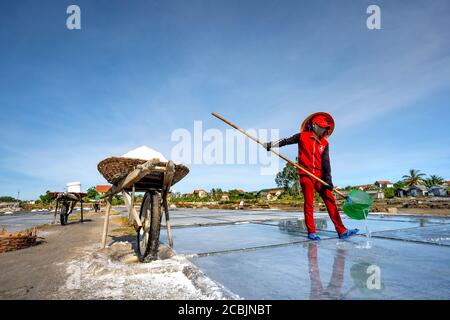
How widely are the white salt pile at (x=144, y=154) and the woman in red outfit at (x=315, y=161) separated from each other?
8.45ft

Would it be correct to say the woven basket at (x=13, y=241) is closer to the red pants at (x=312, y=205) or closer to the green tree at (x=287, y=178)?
the red pants at (x=312, y=205)

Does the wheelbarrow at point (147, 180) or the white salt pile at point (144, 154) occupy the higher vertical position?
the white salt pile at point (144, 154)

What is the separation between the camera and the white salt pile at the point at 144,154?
3.24 m

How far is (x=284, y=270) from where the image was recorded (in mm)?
2465

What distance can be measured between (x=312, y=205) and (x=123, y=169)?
3.08 meters

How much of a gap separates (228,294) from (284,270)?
84 centimetres

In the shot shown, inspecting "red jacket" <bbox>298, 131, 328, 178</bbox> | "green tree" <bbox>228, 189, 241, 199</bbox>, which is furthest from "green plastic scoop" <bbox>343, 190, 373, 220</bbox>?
"green tree" <bbox>228, 189, 241, 199</bbox>

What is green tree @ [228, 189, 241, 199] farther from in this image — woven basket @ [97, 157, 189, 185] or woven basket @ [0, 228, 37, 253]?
woven basket @ [97, 157, 189, 185]

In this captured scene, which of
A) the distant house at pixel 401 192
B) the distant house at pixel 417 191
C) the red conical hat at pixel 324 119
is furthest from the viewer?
the distant house at pixel 401 192

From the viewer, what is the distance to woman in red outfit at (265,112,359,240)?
4309mm

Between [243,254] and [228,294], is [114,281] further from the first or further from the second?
[243,254]

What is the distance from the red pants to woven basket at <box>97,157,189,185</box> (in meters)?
2.15

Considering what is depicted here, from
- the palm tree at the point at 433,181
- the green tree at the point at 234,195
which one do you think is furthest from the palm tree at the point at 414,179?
the green tree at the point at 234,195
